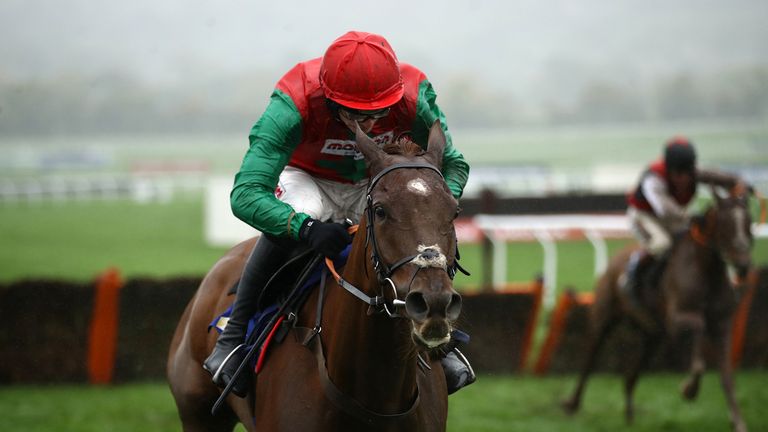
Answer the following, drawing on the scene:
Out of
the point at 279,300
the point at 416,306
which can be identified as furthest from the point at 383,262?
the point at 279,300

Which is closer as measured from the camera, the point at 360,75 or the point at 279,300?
the point at 360,75

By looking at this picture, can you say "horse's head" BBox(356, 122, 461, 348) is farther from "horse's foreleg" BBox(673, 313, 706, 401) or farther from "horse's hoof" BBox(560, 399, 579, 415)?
"horse's hoof" BBox(560, 399, 579, 415)

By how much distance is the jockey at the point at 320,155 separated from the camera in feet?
10.2

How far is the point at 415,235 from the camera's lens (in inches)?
101

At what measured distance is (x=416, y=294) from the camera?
2.42 metres

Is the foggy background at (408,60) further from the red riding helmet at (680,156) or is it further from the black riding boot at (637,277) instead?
the red riding helmet at (680,156)

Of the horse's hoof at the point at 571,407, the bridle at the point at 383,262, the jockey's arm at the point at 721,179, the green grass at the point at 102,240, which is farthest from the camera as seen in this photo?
the green grass at the point at 102,240

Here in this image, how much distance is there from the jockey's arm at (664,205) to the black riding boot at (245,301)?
5.43 metres

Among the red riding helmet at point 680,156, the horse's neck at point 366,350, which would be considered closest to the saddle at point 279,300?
the horse's neck at point 366,350

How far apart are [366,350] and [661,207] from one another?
19.3 ft

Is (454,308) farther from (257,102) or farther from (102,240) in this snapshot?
(257,102)

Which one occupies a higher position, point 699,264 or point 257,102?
point 699,264

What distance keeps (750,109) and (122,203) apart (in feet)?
68.7

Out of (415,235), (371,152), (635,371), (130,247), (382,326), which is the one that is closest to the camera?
(415,235)
